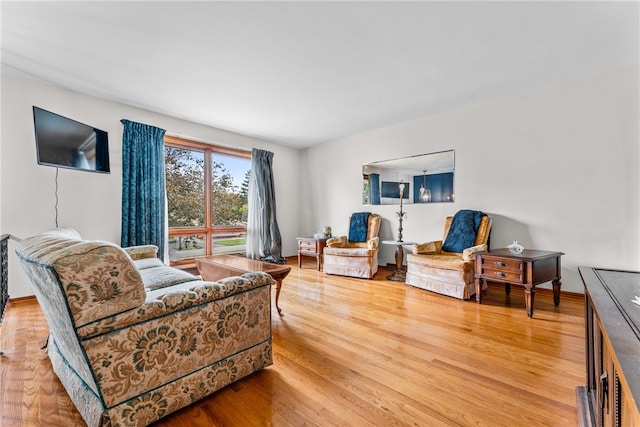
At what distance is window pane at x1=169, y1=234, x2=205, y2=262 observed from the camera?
4284 mm

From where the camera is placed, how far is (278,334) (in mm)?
2215

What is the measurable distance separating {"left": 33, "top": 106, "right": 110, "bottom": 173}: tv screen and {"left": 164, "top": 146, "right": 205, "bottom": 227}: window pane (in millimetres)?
929

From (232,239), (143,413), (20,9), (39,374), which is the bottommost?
(39,374)

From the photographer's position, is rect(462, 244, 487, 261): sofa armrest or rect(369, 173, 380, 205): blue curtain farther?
rect(369, 173, 380, 205): blue curtain

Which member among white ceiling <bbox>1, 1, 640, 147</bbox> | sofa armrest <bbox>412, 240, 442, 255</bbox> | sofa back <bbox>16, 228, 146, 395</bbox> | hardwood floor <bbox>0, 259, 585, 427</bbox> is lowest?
hardwood floor <bbox>0, 259, 585, 427</bbox>

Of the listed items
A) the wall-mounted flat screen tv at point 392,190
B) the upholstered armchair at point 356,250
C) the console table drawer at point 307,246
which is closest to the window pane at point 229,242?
the console table drawer at point 307,246

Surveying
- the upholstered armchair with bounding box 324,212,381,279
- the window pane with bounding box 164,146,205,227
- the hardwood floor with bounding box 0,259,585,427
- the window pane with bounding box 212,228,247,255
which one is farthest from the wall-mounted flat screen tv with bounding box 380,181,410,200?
the window pane with bounding box 164,146,205,227

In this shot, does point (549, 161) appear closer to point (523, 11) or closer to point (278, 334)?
point (523, 11)

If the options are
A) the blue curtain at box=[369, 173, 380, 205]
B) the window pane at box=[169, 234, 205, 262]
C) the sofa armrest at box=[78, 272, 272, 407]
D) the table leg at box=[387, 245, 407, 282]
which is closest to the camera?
the sofa armrest at box=[78, 272, 272, 407]

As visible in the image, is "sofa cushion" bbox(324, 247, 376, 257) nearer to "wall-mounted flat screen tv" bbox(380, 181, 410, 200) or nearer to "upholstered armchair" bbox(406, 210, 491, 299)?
"upholstered armchair" bbox(406, 210, 491, 299)

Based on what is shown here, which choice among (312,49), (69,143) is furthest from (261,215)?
(312,49)

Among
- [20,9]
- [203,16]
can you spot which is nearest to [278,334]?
[203,16]

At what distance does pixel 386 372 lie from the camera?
1679 millimetres

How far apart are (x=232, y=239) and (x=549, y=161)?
483 cm
